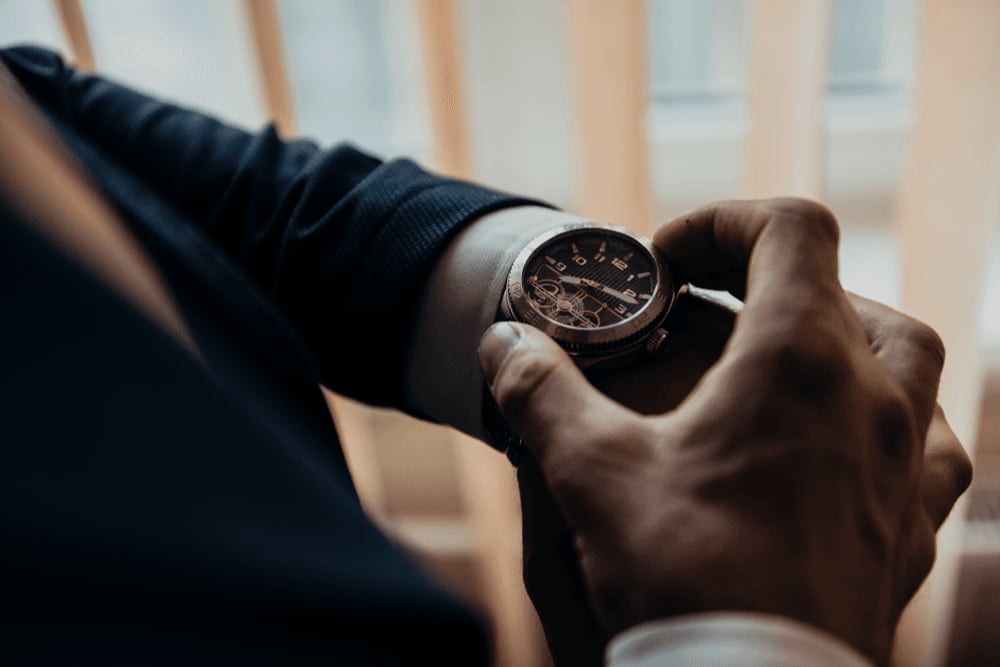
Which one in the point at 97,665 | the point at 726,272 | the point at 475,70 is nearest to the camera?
the point at 97,665

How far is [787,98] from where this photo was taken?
87cm

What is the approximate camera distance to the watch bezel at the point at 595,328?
0.53m

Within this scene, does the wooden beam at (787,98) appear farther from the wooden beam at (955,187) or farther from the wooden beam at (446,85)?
the wooden beam at (446,85)

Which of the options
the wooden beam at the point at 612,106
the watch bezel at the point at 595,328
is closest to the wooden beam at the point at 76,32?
the wooden beam at the point at 612,106

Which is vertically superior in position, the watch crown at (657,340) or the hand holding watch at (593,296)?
the hand holding watch at (593,296)

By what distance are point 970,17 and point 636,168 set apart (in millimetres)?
339

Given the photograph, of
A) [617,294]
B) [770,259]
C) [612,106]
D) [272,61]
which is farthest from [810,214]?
[272,61]

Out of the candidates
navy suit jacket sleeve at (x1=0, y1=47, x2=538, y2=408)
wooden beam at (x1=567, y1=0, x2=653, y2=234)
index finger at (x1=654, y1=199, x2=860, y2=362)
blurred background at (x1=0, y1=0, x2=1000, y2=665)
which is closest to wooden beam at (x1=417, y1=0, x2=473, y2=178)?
blurred background at (x1=0, y1=0, x2=1000, y2=665)

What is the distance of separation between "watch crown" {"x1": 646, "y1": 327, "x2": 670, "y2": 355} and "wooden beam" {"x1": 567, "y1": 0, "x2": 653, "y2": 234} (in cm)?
40

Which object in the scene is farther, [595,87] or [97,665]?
[595,87]

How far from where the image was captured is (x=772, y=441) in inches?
14.7

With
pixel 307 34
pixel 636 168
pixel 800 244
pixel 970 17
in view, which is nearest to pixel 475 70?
pixel 307 34

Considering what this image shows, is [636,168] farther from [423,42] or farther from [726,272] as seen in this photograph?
[726,272]

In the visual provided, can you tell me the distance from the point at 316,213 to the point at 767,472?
407 mm
